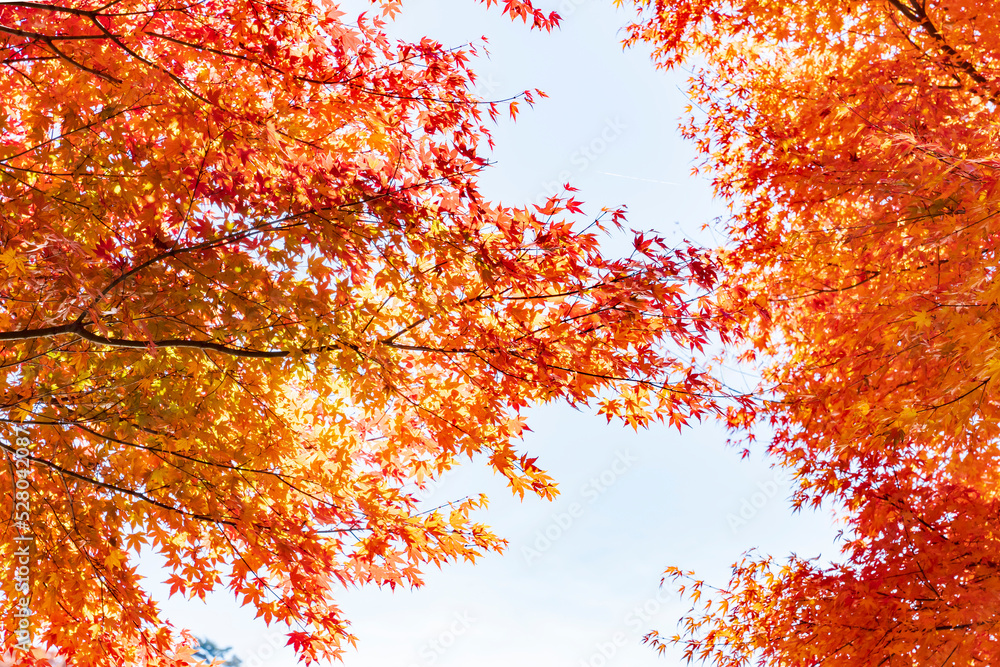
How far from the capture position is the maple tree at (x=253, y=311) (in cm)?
399

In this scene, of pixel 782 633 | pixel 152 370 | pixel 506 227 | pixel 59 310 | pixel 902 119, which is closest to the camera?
pixel 59 310

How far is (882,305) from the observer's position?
5.18 meters

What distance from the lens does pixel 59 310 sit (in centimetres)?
381

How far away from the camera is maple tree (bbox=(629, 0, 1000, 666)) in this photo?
13.2 ft

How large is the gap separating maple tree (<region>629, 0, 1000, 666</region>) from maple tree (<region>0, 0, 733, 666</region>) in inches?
60.4

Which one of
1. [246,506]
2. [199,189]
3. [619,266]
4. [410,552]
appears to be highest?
[199,189]

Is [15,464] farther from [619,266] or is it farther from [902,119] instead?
[902,119]

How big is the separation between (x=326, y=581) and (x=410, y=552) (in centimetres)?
67

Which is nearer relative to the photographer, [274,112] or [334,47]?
[274,112]

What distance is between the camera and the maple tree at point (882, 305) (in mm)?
4020

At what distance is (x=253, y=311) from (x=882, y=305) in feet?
16.7

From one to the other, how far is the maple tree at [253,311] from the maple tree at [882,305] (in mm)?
1533

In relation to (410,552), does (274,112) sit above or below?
above

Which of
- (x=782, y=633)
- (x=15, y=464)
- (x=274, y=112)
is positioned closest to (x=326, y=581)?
(x=15, y=464)
